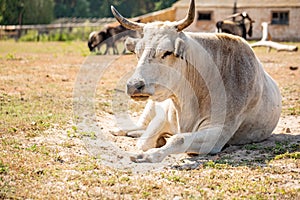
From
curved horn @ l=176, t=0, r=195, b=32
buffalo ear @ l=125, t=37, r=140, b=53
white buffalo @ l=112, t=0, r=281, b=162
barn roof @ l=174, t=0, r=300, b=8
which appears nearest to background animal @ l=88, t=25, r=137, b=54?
barn roof @ l=174, t=0, r=300, b=8

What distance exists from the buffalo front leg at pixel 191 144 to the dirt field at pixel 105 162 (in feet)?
0.31

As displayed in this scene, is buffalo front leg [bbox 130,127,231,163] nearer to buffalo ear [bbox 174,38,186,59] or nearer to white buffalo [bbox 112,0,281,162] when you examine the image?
white buffalo [bbox 112,0,281,162]

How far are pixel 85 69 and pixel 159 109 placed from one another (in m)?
9.80

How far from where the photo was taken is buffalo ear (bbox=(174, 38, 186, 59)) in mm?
5586

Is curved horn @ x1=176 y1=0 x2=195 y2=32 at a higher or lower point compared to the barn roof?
higher

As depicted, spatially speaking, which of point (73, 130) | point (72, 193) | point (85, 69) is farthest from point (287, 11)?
point (72, 193)

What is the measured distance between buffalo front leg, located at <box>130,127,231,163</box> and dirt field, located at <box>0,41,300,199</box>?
0.10 meters

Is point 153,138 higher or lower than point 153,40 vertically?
lower

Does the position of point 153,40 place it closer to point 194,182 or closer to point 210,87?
point 210,87

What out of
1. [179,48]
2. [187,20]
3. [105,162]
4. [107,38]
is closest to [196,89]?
[179,48]

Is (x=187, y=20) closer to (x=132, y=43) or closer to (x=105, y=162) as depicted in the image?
(x=132, y=43)

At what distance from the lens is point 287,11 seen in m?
34.3

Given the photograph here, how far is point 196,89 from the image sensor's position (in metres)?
6.12

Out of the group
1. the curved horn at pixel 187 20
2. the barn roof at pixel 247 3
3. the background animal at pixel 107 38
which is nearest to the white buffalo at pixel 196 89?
the curved horn at pixel 187 20
